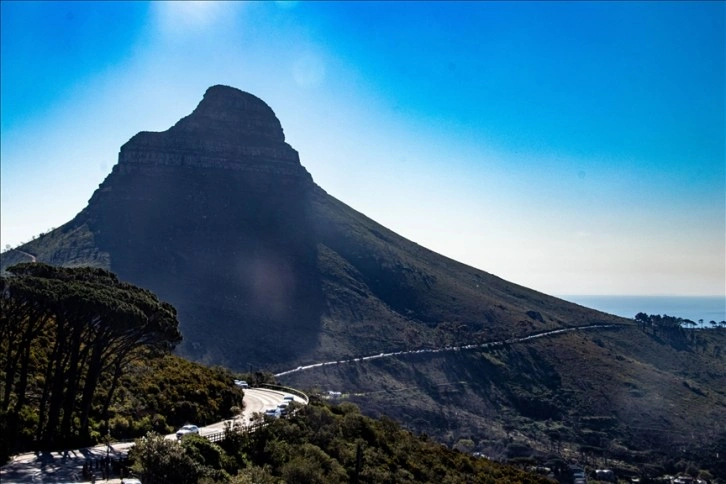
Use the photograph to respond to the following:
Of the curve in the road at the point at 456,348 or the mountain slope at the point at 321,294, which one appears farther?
the mountain slope at the point at 321,294

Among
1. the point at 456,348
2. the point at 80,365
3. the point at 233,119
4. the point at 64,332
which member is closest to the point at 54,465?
the point at 64,332

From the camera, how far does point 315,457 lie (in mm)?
29094

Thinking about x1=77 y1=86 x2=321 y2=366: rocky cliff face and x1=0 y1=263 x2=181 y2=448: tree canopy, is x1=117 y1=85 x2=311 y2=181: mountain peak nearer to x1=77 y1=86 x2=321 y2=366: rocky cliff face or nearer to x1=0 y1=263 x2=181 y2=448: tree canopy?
x1=77 y1=86 x2=321 y2=366: rocky cliff face

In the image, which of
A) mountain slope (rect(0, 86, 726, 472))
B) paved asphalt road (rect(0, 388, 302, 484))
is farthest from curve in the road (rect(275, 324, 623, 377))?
paved asphalt road (rect(0, 388, 302, 484))

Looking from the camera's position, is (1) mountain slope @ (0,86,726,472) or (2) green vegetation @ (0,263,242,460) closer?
(2) green vegetation @ (0,263,242,460)

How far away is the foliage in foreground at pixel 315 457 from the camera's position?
2191 cm

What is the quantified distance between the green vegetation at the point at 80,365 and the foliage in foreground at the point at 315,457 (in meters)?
5.39

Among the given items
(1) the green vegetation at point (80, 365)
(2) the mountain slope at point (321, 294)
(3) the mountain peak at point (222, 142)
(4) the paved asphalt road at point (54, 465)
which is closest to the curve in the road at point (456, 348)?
(2) the mountain slope at point (321, 294)

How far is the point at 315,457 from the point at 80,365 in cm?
1323

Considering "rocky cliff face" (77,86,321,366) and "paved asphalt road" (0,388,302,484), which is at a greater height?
"rocky cliff face" (77,86,321,366)

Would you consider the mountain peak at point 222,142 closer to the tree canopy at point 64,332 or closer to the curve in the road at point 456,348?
the curve in the road at point 456,348

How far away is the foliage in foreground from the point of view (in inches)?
862

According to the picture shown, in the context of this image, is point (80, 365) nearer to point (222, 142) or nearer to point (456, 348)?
point (456, 348)

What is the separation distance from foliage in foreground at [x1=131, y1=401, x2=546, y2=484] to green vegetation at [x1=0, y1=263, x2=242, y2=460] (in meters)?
5.39
